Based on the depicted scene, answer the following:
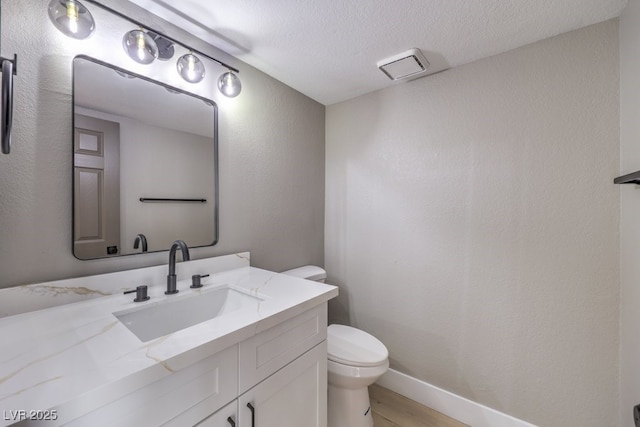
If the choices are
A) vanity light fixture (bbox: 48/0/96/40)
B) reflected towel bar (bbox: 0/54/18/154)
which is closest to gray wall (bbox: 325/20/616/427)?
vanity light fixture (bbox: 48/0/96/40)

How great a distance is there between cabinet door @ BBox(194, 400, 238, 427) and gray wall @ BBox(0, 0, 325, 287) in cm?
77

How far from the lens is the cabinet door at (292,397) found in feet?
2.83

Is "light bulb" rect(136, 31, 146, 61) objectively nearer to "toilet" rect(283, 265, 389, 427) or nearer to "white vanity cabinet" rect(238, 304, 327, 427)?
"white vanity cabinet" rect(238, 304, 327, 427)

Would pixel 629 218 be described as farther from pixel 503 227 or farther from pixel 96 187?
pixel 96 187

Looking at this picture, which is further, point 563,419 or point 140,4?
point 563,419

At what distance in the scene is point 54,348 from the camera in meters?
0.68

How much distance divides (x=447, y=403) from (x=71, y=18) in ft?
8.81

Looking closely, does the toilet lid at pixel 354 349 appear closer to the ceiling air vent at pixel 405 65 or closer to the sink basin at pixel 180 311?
the sink basin at pixel 180 311

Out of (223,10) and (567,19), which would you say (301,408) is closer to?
(223,10)

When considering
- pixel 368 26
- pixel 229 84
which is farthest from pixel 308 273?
pixel 368 26

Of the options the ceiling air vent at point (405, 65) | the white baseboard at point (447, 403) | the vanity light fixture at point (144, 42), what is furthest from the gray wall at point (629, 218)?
the vanity light fixture at point (144, 42)

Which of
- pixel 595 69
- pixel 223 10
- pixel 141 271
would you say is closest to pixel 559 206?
pixel 595 69

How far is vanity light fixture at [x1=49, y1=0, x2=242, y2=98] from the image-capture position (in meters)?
0.91

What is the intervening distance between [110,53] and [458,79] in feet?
6.07
